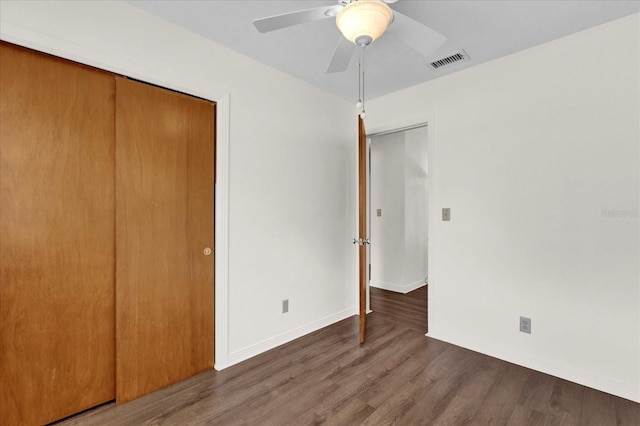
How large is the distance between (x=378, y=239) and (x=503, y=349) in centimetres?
242

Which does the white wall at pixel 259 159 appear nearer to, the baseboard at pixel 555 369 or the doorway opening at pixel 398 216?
the doorway opening at pixel 398 216

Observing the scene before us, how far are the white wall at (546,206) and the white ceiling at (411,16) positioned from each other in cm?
20

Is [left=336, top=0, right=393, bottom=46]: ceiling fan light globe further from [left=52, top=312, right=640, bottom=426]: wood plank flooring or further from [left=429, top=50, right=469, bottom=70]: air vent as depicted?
[left=52, top=312, right=640, bottom=426]: wood plank flooring

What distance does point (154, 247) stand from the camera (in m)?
2.09

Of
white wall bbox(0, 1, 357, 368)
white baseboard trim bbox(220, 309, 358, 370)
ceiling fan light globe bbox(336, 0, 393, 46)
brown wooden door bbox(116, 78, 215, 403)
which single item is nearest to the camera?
ceiling fan light globe bbox(336, 0, 393, 46)

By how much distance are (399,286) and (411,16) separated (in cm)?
349

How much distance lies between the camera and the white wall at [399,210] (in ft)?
14.7

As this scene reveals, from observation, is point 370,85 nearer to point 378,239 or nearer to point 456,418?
point 378,239

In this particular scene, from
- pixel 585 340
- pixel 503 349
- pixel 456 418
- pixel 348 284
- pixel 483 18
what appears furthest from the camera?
pixel 348 284

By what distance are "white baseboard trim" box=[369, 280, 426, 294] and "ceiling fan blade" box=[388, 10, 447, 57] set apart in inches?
138

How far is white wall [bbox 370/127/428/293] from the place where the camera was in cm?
448

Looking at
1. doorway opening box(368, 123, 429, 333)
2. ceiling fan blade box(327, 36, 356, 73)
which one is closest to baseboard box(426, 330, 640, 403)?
doorway opening box(368, 123, 429, 333)

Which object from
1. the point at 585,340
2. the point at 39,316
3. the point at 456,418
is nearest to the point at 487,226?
the point at 585,340

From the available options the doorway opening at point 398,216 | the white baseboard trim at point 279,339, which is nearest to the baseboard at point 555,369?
the white baseboard trim at point 279,339
